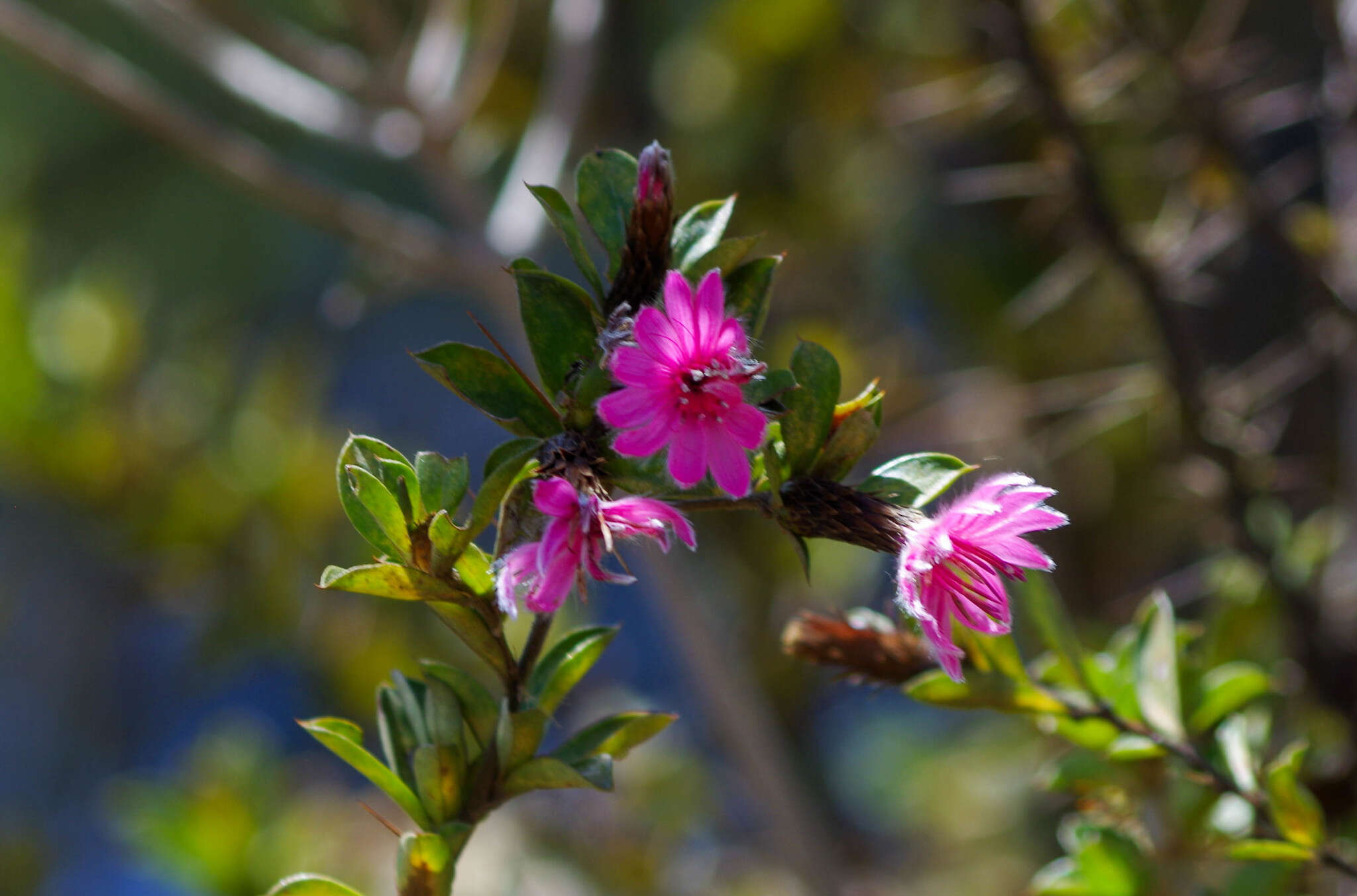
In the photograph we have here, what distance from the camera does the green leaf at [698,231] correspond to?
292 mm

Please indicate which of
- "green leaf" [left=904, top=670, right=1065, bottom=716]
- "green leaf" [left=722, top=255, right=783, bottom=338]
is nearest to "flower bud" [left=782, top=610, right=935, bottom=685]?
"green leaf" [left=904, top=670, right=1065, bottom=716]

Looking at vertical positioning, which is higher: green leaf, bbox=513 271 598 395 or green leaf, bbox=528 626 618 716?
green leaf, bbox=513 271 598 395

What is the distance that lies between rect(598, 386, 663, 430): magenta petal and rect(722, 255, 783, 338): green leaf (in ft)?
0.14

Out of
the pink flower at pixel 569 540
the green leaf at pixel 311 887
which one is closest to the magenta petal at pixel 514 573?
the pink flower at pixel 569 540

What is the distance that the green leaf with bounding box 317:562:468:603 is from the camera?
0.25 meters

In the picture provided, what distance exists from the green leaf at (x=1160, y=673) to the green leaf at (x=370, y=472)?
29cm

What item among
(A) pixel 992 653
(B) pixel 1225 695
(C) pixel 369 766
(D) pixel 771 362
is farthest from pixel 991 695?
(D) pixel 771 362

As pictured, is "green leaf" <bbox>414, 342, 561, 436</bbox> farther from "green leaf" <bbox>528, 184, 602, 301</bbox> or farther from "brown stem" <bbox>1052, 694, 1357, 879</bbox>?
"brown stem" <bbox>1052, 694, 1357, 879</bbox>

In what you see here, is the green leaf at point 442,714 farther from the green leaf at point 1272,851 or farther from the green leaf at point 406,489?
the green leaf at point 1272,851

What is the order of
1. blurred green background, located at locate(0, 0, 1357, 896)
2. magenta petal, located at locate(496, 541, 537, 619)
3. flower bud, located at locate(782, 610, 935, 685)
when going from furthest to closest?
blurred green background, located at locate(0, 0, 1357, 896)
flower bud, located at locate(782, 610, 935, 685)
magenta petal, located at locate(496, 541, 537, 619)

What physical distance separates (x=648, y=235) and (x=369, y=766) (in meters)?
0.16

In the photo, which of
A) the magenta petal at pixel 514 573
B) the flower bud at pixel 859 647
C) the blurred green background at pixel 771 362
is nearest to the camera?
the magenta petal at pixel 514 573

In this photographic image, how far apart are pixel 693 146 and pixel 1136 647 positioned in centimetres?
106

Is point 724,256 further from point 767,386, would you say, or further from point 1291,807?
point 1291,807
